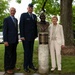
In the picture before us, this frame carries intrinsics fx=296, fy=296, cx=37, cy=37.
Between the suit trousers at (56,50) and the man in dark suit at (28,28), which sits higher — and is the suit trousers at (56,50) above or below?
below

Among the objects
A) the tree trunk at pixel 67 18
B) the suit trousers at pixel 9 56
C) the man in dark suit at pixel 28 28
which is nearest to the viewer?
the suit trousers at pixel 9 56

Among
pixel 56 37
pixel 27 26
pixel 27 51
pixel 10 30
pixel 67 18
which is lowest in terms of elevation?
pixel 27 51

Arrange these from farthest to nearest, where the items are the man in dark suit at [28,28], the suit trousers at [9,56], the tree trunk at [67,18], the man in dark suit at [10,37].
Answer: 1. the tree trunk at [67,18]
2. the man in dark suit at [28,28]
3. the suit trousers at [9,56]
4. the man in dark suit at [10,37]

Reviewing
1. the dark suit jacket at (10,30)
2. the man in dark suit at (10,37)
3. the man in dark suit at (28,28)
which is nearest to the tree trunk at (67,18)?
the man in dark suit at (28,28)

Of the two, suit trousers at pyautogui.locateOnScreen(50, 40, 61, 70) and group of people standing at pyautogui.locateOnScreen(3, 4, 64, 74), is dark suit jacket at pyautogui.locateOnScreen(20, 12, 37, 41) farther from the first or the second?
suit trousers at pyautogui.locateOnScreen(50, 40, 61, 70)

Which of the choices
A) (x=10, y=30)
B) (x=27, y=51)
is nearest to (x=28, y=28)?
(x=10, y=30)

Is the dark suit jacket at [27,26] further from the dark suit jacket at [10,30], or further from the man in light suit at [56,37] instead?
the man in light suit at [56,37]

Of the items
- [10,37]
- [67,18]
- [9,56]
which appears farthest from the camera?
[67,18]

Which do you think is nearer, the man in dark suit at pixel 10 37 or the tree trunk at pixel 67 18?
the man in dark suit at pixel 10 37

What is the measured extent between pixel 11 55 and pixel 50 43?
1.37m

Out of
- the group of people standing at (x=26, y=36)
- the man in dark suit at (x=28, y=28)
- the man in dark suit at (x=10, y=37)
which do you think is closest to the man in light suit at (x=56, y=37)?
the group of people standing at (x=26, y=36)

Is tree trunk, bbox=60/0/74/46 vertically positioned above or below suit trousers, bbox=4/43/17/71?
above

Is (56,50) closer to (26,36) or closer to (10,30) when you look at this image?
(26,36)

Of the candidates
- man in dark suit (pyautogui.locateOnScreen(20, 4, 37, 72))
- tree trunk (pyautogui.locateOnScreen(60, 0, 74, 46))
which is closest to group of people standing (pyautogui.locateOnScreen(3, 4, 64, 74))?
man in dark suit (pyautogui.locateOnScreen(20, 4, 37, 72))
